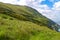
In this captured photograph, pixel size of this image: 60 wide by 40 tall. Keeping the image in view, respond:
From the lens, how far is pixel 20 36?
173 feet

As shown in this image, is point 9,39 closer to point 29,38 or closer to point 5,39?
point 5,39

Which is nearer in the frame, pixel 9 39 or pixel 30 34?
pixel 9 39

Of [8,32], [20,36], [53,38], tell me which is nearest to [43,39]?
[53,38]

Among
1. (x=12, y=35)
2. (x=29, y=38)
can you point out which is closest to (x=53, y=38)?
(x=29, y=38)

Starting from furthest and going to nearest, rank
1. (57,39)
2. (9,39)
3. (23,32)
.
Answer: (23,32) → (57,39) → (9,39)

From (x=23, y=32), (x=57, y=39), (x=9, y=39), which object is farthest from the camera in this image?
(x=23, y=32)

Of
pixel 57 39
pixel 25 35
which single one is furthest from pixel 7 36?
pixel 57 39

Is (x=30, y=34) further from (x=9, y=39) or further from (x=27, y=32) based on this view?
(x=9, y=39)

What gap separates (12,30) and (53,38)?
12421 millimetres

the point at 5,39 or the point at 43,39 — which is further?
the point at 43,39

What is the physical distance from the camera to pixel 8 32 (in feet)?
175

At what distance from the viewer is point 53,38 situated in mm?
53594

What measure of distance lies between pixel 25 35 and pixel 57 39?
9.21 meters

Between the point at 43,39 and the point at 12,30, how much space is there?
10054 millimetres
